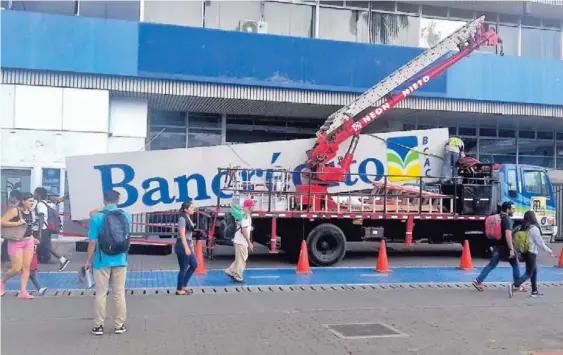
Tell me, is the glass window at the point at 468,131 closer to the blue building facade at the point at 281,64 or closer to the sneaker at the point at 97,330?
the blue building facade at the point at 281,64

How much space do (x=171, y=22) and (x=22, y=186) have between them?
712cm

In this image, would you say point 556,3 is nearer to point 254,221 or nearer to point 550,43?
point 550,43

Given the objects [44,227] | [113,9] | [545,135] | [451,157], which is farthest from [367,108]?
[545,135]

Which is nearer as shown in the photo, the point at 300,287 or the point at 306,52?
the point at 300,287

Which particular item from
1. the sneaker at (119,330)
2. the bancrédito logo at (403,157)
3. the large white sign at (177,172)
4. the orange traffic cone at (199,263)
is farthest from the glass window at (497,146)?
the sneaker at (119,330)

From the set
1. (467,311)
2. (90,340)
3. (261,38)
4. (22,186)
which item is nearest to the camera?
(90,340)

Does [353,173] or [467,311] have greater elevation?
[353,173]

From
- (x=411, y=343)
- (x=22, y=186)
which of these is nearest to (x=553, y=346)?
(x=411, y=343)

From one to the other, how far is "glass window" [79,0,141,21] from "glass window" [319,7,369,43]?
6.61m

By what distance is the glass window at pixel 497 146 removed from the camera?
969 inches

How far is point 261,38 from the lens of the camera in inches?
752

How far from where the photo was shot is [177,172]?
544 inches

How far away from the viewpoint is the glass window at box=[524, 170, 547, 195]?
15.4 m

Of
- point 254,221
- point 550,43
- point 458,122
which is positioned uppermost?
point 550,43
